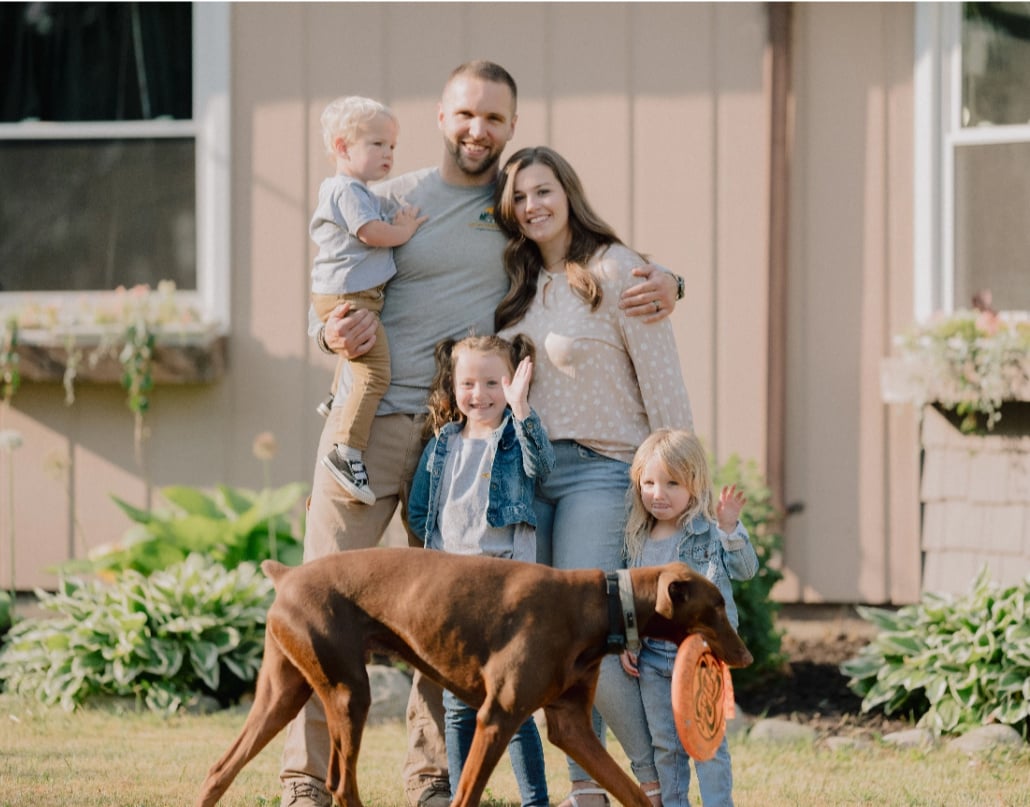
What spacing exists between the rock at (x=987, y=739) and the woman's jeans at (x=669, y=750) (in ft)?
5.01

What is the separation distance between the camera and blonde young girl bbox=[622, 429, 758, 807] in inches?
151

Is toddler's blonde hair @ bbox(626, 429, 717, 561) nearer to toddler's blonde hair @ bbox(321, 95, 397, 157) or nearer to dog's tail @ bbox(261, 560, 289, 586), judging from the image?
dog's tail @ bbox(261, 560, 289, 586)

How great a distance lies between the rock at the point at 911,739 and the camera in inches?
205

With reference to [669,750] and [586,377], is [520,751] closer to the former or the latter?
[669,750]

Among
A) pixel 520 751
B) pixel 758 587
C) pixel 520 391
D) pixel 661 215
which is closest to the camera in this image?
pixel 520 391

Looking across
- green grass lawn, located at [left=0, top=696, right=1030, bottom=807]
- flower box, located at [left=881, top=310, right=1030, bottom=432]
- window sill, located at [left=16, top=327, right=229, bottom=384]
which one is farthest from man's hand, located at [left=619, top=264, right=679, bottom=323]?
window sill, located at [left=16, top=327, right=229, bottom=384]

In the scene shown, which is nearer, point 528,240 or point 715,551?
point 715,551

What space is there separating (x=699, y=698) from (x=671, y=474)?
635 millimetres

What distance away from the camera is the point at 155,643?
5648 mm

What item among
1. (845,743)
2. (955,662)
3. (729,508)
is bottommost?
(845,743)

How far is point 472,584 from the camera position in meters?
3.31

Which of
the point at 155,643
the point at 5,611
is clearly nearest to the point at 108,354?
the point at 5,611

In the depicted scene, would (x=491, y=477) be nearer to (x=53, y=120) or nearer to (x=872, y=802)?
(x=872, y=802)

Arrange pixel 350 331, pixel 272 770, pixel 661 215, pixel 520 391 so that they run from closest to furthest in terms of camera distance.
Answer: pixel 520 391, pixel 350 331, pixel 272 770, pixel 661 215
